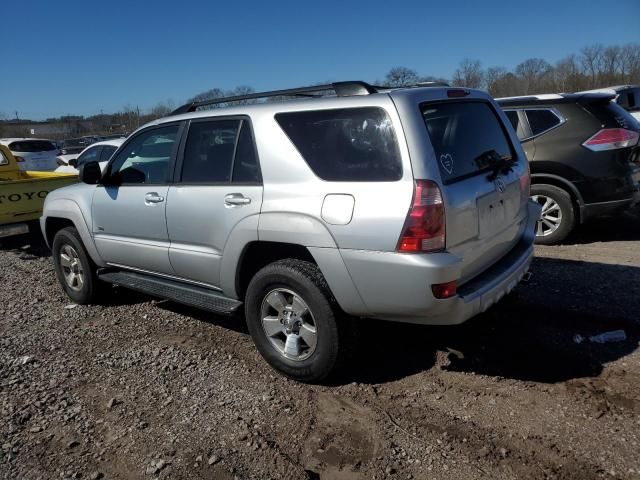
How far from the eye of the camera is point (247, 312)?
12.3ft

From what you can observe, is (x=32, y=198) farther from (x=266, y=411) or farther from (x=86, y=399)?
(x=266, y=411)

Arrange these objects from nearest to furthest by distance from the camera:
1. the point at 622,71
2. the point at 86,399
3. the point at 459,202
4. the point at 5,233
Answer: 1. the point at 459,202
2. the point at 86,399
3. the point at 5,233
4. the point at 622,71

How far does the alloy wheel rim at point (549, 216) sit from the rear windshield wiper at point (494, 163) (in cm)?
302

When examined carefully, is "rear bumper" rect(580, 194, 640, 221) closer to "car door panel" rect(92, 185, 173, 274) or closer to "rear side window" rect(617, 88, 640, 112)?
"car door panel" rect(92, 185, 173, 274)

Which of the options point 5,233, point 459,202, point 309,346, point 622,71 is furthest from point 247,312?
point 622,71

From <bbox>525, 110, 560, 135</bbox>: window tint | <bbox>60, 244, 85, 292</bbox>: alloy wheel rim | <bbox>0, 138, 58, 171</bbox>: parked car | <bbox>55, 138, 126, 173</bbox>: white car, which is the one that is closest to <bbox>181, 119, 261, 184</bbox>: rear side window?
<bbox>60, 244, 85, 292</bbox>: alloy wheel rim

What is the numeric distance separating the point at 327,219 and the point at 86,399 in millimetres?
2049

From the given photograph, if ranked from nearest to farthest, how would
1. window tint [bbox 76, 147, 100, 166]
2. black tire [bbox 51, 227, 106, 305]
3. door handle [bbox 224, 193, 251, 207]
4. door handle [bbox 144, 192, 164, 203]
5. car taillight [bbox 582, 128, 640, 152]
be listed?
door handle [bbox 224, 193, 251, 207], door handle [bbox 144, 192, 164, 203], black tire [bbox 51, 227, 106, 305], car taillight [bbox 582, 128, 640, 152], window tint [bbox 76, 147, 100, 166]

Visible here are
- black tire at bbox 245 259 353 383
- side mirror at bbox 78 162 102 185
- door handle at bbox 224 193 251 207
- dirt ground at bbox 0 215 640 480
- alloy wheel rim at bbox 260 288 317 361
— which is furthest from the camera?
side mirror at bbox 78 162 102 185

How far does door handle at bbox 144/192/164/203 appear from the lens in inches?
168

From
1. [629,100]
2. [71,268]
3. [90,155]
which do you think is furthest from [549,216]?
[90,155]

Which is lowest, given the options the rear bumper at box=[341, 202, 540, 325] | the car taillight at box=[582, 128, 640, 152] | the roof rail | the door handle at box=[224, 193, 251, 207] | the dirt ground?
the dirt ground

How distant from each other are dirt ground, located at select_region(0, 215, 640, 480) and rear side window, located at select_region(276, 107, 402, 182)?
1.03 m

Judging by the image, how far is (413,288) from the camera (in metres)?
2.96
